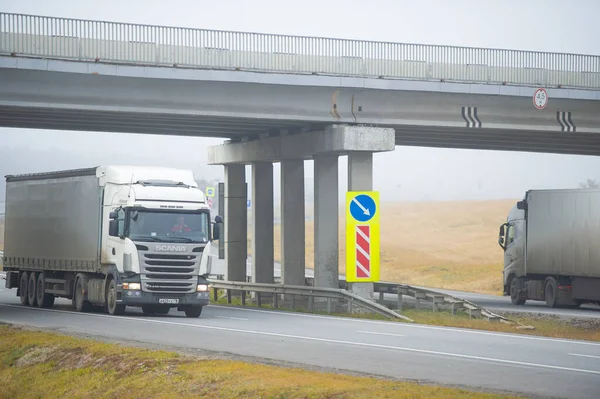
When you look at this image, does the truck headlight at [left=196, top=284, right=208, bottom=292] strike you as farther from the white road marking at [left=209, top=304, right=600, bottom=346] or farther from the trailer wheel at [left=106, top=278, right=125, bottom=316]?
the white road marking at [left=209, top=304, right=600, bottom=346]

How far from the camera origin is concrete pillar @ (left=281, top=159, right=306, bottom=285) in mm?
41125

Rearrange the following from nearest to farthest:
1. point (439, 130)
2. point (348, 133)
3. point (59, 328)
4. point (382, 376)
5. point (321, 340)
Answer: point (382, 376)
point (321, 340)
point (59, 328)
point (348, 133)
point (439, 130)

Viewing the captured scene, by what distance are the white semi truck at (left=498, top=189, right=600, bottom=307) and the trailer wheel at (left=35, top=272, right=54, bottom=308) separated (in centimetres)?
1690

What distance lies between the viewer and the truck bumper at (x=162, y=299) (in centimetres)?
2892

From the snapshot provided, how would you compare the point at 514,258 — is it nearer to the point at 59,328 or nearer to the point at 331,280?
the point at 331,280

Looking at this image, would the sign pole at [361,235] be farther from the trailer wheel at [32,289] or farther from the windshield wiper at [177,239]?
the trailer wheel at [32,289]

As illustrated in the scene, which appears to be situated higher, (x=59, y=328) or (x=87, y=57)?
(x=87, y=57)

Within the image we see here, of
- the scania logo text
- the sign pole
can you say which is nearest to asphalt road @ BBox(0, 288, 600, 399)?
the scania logo text

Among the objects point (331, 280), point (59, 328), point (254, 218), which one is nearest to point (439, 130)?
point (331, 280)

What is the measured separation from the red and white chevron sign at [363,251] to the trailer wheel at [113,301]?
7772 mm

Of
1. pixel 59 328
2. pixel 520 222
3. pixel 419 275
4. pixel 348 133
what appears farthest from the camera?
pixel 419 275

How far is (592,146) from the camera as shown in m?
44.8

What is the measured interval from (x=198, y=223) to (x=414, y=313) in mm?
6788

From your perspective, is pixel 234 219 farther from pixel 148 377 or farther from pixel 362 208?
pixel 148 377
